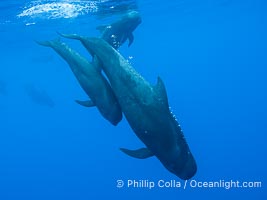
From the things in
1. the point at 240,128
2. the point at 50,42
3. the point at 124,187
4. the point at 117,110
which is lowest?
the point at 117,110

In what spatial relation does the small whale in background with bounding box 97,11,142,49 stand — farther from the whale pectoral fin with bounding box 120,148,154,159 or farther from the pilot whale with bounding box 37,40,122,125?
the whale pectoral fin with bounding box 120,148,154,159

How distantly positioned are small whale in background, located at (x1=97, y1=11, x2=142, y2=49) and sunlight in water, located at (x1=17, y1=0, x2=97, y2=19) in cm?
1135

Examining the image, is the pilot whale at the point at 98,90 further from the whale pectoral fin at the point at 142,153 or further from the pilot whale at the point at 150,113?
the whale pectoral fin at the point at 142,153

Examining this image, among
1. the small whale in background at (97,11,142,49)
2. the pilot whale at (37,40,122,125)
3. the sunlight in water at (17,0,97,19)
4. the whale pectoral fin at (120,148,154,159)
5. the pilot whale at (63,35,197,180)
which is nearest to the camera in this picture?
the pilot whale at (63,35,197,180)

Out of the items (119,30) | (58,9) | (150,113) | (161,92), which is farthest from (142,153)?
(58,9)

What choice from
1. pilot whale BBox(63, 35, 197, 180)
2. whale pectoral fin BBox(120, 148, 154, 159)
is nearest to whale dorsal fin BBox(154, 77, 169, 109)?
pilot whale BBox(63, 35, 197, 180)

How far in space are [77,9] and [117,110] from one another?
749 inches

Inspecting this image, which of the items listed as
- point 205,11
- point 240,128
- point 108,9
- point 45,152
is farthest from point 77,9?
point 45,152

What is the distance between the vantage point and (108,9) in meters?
22.7

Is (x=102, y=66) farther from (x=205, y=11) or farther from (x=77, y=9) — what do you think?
(x=205, y=11)

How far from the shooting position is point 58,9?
72.7 ft

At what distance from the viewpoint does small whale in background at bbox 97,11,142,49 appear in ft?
24.7

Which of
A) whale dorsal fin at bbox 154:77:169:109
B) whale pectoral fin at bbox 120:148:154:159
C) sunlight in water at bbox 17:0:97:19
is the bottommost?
whale pectoral fin at bbox 120:148:154:159

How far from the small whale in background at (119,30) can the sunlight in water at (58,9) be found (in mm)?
11354
